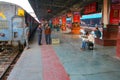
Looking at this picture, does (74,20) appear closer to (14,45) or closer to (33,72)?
(14,45)

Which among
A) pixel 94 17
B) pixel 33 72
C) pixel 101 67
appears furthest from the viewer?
pixel 94 17

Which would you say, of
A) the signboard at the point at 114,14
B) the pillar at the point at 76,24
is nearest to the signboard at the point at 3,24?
the signboard at the point at 114,14

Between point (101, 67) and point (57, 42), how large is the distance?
10.2m

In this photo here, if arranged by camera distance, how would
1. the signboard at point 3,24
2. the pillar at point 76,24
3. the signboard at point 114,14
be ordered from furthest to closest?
the pillar at point 76,24, the signboard at point 114,14, the signboard at point 3,24

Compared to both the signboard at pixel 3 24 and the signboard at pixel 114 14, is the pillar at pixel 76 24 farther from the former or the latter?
the signboard at pixel 3 24

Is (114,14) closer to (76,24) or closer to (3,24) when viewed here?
(3,24)

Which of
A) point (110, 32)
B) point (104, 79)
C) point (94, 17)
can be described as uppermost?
point (94, 17)

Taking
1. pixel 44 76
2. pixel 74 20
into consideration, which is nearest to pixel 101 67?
pixel 44 76

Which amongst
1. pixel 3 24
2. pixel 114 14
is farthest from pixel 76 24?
pixel 3 24

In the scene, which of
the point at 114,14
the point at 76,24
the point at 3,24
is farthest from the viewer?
the point at 76,24

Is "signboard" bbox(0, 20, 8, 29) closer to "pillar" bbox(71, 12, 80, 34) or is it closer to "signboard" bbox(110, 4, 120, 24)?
"signboard" bbox(110, 4, 120, 24)

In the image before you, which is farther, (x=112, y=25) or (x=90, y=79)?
(x=112, y=25)

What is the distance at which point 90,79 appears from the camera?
7.42 metres

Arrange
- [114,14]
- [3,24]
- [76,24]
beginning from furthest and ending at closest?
[76,24], [114,14], [3,24]
